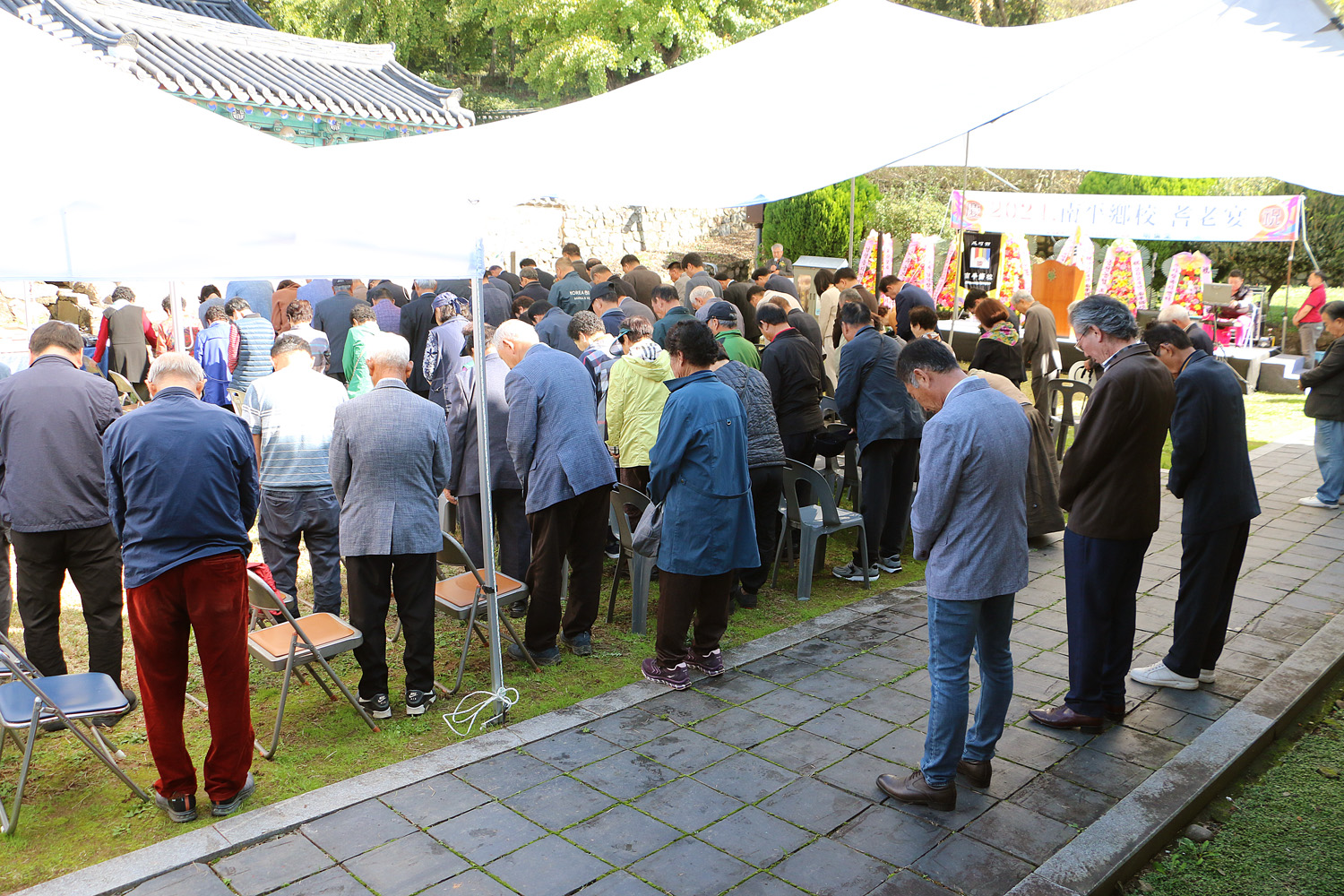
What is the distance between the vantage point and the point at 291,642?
4.01 meters

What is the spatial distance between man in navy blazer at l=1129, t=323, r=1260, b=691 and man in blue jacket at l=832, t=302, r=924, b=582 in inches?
67.1

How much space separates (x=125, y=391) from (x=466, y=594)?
6463 mm

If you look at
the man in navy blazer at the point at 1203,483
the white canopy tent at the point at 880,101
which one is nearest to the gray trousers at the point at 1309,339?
the white canopy tent at the point at 880,101

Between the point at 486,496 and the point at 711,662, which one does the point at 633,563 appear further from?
the point at 486,496

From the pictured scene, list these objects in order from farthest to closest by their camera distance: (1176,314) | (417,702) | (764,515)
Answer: (1176,314), (764,515), (417,702)

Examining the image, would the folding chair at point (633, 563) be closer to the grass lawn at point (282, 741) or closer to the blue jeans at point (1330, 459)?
the grass lawn at point (282, 741)

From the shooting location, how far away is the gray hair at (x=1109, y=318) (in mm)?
3971

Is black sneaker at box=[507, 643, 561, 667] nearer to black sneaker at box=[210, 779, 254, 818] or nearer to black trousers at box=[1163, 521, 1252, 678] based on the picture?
black sneaker at box=[210, 779, 254, 818]

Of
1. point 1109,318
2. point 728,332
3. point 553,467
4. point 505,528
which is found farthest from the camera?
point 728,332

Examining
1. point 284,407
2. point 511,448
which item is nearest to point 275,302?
point 284,407

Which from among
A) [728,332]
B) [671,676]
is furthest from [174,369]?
[728,332]

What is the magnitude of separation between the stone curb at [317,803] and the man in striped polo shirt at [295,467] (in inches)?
61.1

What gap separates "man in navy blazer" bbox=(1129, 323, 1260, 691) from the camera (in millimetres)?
4355

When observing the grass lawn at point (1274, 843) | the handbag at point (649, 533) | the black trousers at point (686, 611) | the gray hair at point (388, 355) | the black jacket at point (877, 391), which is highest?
the gray hair at point (388, 355)
